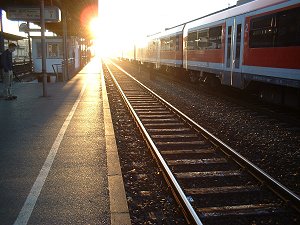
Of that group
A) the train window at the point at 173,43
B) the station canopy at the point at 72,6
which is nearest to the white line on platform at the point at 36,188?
the station canopy at the point at 72,6

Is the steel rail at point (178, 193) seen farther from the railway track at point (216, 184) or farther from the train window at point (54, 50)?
the train window at point (54, 50)

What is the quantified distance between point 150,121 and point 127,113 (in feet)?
5.27

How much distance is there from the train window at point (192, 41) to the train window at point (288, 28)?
7.49 metres

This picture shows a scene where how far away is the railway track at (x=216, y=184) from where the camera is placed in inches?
161

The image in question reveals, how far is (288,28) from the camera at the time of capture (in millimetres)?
8914

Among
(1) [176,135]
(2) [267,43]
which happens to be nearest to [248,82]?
(2) [267,43]

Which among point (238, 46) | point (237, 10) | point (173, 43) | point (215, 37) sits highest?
point (237, 10)

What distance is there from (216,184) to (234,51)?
794 cm

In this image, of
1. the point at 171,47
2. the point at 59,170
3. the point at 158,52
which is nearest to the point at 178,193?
the point at 59,170

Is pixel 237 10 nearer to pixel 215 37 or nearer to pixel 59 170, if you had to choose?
pixel 215 37

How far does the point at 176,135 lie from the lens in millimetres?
7934

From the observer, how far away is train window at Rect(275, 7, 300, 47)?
8523 millimetres

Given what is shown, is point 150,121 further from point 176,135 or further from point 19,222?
point 19,222

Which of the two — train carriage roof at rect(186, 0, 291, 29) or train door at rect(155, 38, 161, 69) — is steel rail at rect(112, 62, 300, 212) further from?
train door at rect(155, 38, 161, 69)
